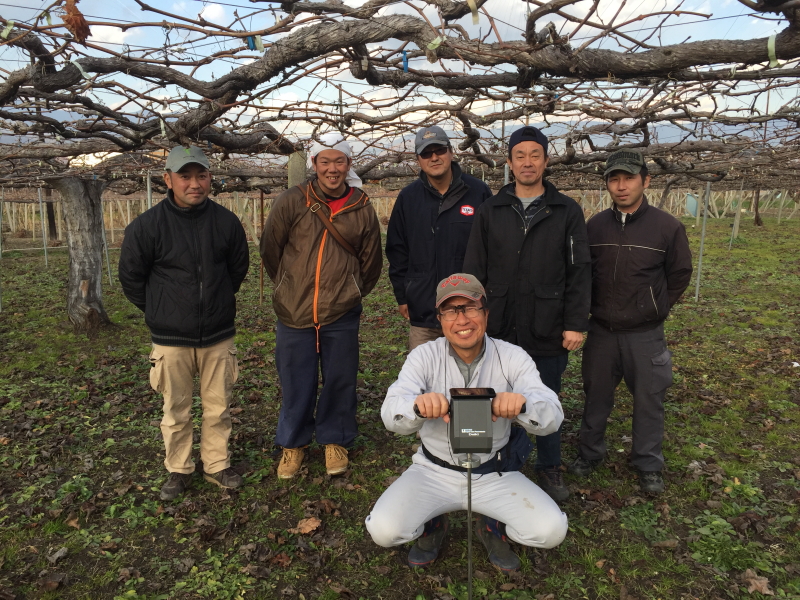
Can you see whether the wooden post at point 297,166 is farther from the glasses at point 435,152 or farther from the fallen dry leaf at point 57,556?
the fallen dry leaf at point 57,556

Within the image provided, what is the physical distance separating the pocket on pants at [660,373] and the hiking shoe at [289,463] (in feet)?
8.92

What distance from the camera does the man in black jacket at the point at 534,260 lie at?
348 cm

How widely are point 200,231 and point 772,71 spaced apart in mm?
3725

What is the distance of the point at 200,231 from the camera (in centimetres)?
377

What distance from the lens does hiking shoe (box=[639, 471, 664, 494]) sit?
3896 millimetres

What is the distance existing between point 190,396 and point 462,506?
2166 millimetres

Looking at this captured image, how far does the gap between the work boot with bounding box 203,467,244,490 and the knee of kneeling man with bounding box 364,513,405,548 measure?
1.48m

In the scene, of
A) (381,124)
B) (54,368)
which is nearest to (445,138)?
(381,124)

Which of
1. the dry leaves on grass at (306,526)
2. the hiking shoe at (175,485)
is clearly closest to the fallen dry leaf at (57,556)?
the hiking shoe at (175,485)

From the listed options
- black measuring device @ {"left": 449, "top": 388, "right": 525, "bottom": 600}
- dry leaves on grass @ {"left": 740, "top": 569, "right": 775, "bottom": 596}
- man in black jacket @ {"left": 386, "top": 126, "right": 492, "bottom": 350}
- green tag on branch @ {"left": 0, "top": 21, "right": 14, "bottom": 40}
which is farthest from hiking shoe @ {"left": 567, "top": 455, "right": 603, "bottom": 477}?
green tag on branch @ {"left": 0, "top": 21, "right": 14, "bottom": 40}

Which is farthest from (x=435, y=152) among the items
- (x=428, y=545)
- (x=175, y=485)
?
(x=175, y=485)

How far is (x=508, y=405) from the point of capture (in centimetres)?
254

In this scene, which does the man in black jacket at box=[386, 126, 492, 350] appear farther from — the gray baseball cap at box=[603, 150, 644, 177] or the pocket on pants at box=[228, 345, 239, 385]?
the pocket on pants at box=[228, 345, 239, 385]

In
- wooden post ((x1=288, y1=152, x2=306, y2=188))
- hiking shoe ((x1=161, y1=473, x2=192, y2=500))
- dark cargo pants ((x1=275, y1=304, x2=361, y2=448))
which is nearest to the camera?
hiking shoe ((x1=161, y1=473, x2=192, y2=500))
